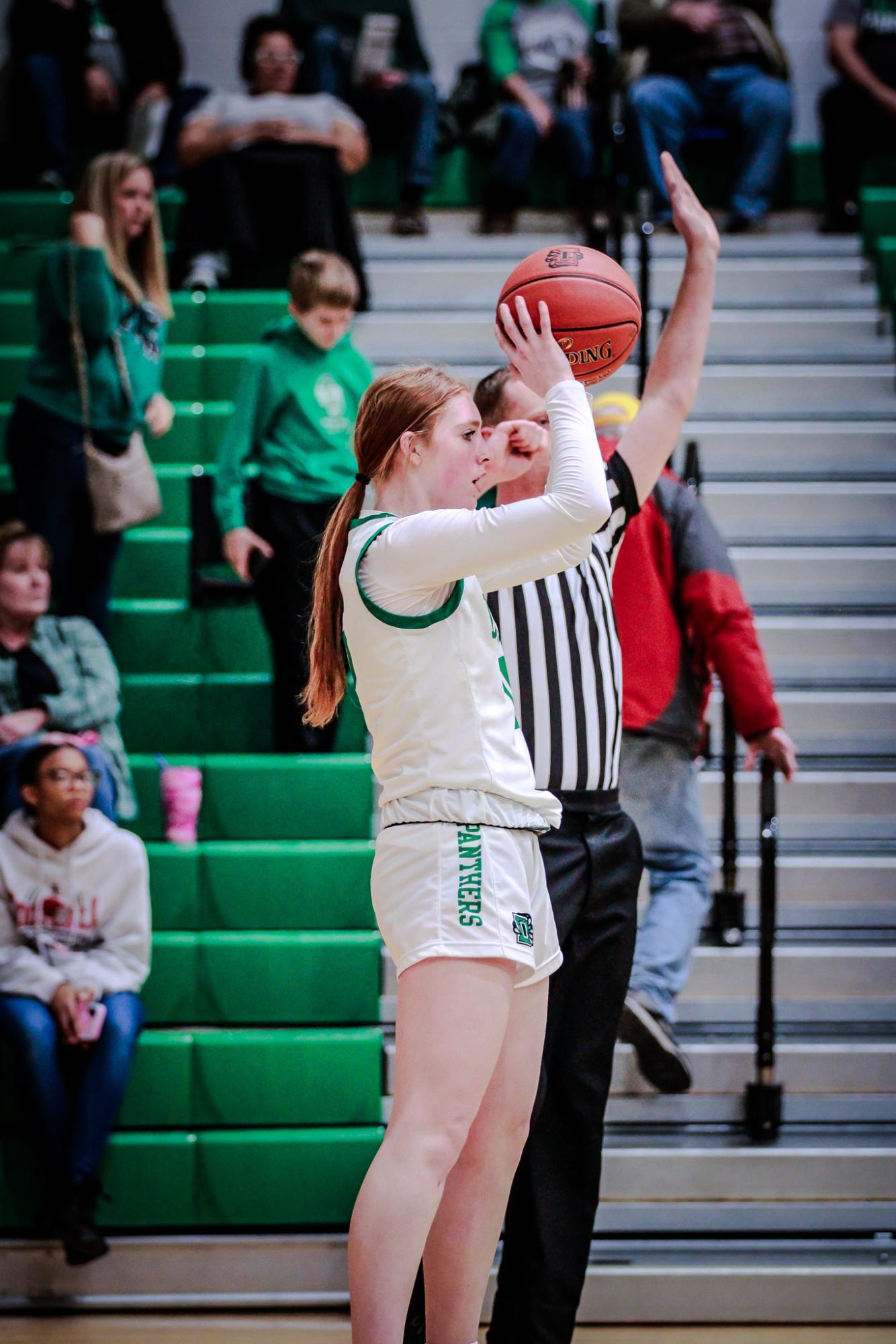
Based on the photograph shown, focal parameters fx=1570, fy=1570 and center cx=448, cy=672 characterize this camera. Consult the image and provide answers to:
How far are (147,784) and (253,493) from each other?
0.92 m

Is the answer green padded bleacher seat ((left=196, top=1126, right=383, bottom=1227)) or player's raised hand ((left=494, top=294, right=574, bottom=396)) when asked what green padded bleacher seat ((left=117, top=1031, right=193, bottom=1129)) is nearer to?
green padded bleacher seat ((left=196, top=1126, right=383, bottom=1227))

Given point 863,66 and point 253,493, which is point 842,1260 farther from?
point 863,66

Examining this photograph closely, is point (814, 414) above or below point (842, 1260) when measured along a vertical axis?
above

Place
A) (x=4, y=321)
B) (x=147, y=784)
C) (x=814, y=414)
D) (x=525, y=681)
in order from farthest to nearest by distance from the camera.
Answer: (x=4, y=321) → (x=814, y=414) → (x=147, y=784) → (x=525, y=681)

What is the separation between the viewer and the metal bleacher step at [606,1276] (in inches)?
130

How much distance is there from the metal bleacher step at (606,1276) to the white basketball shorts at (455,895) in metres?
1.57

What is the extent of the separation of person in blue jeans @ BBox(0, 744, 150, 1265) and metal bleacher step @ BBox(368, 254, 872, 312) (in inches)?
129

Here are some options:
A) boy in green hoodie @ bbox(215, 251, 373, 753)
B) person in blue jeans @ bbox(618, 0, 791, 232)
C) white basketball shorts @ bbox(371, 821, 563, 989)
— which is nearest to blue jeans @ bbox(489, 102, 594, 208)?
person in blue jeans @ bbox(618, 0, 791, 232)

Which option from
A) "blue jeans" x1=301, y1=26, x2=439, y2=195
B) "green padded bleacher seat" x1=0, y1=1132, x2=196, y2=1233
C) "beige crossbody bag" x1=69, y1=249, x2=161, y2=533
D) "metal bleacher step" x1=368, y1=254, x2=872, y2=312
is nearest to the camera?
"green padded bleacher seat" x1=0, y1=1132, x2=196, y2=1233

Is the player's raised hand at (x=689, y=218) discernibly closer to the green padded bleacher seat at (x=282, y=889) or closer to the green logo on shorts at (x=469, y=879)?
the green logo on shorts at (x=469, y=879)

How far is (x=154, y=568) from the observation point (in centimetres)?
545

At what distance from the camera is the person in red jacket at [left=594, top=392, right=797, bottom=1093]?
3.45 m

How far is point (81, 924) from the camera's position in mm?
3783

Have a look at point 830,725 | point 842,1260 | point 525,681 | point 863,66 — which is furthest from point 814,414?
point 525,681
